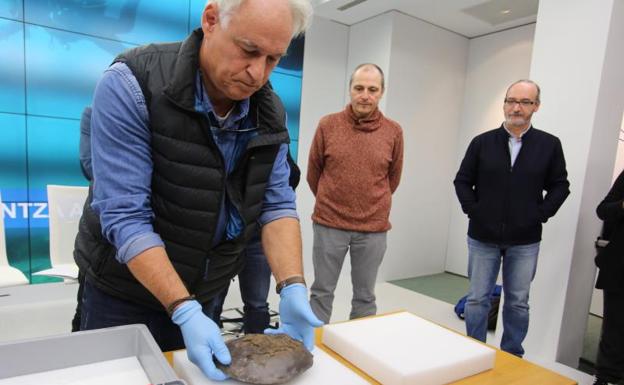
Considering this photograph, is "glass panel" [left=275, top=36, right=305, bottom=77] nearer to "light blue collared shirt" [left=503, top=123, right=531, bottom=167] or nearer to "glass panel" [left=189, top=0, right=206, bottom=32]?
"glass panel" [left=189, top=0, right=206, bottom=32]

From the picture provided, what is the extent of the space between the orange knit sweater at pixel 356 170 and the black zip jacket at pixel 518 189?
17.8 inches

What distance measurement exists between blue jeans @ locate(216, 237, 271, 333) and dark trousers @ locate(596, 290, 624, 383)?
161cm

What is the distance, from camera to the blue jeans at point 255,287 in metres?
2.04

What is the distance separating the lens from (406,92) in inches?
148

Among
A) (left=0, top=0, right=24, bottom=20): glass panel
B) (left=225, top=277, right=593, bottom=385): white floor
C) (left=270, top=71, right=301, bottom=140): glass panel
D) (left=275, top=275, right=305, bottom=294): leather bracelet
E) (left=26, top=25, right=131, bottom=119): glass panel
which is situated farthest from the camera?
(left=270, top=71, right=301, bottom=140): glass panel

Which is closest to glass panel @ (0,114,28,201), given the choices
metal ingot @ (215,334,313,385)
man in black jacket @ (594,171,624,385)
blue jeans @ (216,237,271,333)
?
blue jeans @ (216,237,271,333)

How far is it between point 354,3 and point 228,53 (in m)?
3.06

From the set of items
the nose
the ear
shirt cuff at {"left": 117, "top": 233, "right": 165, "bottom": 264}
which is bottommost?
shirt cuff at {"left": 117, "top": 233, "right": 165, "bottom": 264}

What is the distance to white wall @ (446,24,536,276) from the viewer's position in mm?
3707

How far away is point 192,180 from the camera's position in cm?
87

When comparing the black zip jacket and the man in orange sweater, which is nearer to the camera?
the black zip jacket

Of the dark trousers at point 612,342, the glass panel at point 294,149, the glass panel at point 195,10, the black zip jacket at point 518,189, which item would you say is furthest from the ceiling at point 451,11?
the dark trousers at point 612,342

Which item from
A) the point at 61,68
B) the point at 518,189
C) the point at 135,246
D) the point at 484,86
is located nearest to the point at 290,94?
the point at 61,68

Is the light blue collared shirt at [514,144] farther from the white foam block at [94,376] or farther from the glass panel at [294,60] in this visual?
the glass panel at [294,60]
